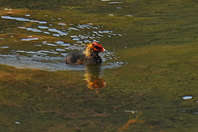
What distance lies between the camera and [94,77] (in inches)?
329

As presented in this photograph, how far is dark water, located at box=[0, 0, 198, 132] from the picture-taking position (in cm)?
579

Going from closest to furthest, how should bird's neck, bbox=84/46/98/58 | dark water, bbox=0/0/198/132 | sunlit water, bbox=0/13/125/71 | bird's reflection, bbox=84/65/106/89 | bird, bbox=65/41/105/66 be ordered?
dark water, bbox=0/0/198/132, bird's reflection, bbox=84/65/106/89, sunlit water, bbox=0/13/125/71, bird, bbox=65/41/105/66, bird's neck, bbox=84/46/98/58

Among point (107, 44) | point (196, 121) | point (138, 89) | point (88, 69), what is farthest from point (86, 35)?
point (196, 121)

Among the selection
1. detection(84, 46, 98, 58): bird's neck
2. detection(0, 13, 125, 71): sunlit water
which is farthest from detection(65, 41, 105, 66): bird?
detection(0, 13, 125, 71): sunlit water

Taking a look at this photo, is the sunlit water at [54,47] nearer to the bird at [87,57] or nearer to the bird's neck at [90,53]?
the bird at [87,57]

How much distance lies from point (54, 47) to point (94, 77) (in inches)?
115

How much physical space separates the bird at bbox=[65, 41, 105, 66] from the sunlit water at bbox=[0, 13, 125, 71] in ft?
0.64

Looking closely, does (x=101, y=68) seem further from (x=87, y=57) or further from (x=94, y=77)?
(x=94, y=77)

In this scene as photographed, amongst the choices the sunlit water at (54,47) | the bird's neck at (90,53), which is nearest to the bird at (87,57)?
the bird's neck at (90,53)

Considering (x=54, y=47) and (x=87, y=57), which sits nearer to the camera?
(x=87, y=57)

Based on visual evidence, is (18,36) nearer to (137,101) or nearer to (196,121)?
(137,101)

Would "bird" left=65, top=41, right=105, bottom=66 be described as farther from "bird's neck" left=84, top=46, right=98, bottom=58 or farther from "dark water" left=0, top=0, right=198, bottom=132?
"dark water" left=0, top=0, right=198, bottom=132

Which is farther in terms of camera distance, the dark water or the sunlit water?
the sunlit water

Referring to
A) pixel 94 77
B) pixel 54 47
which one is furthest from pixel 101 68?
pixel 54 47
